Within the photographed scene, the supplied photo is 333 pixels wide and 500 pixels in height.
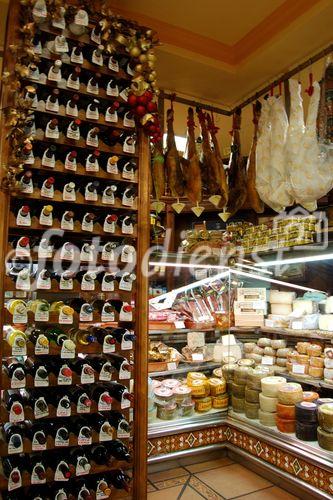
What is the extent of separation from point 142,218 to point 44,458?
1501mm

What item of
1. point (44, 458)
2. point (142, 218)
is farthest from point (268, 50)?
point (44, 458)

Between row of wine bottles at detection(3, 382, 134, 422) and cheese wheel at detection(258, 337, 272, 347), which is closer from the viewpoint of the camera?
row of wine bottles at detection(3, 382, 134, 422)

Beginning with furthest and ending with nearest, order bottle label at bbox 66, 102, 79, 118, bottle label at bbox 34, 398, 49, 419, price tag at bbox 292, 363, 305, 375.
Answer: price tag at bbox 292, 363, 305, 375
bottle label at bbox 66, 102, 79, 118
bottle label at bbox 34, 398, 49, 419

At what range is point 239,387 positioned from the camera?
137 inches

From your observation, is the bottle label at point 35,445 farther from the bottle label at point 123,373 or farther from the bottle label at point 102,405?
the bottle label at point 123,373

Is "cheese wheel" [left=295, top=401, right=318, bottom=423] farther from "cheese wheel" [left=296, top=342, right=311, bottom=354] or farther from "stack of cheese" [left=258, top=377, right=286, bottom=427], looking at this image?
"cheese wheel" [left=296, top=342, right=311, bottom=354]

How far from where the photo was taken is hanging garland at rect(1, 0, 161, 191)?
218cm

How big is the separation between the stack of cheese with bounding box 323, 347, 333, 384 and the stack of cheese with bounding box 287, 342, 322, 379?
67mm

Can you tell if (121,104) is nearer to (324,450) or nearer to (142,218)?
(142,218)

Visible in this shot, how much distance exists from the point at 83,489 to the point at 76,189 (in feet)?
5.65

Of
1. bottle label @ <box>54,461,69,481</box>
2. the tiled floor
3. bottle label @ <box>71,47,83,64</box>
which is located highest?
bottle label @ <box>71,47,83,64</box>

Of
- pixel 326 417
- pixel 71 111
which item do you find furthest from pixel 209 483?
pixel 71 111

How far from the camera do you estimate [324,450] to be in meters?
2.67

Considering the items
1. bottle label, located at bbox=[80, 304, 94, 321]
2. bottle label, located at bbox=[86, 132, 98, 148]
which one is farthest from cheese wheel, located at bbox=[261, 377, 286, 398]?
bottle label, located at bbox=[86, 132, 98, 148]
